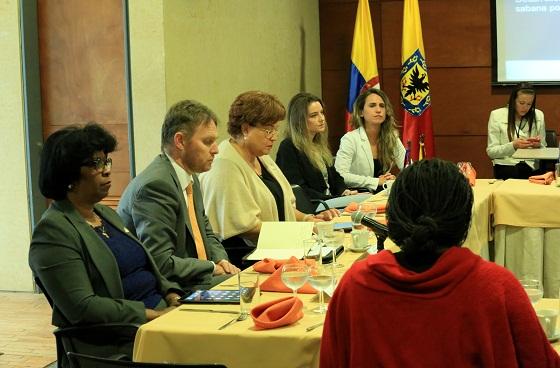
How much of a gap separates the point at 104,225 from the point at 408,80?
233 inches

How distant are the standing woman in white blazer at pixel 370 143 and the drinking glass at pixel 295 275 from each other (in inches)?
149

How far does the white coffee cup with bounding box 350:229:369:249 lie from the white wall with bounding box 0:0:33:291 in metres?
2.97

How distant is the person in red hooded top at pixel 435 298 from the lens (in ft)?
5.45

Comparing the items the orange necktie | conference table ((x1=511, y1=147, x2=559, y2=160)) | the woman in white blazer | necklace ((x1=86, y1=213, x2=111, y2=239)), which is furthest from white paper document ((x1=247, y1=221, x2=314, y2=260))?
the woman in white blazer

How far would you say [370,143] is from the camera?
650 cm

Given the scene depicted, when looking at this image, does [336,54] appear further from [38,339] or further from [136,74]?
[38,339]

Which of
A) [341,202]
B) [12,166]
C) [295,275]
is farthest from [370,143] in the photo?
[295,275]

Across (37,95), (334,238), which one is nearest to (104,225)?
(334,238)

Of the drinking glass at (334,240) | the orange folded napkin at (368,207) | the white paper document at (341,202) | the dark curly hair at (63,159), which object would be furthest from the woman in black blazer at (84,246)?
the white paper document at (341,202)

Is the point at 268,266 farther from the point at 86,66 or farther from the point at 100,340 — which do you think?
the point at 86,66

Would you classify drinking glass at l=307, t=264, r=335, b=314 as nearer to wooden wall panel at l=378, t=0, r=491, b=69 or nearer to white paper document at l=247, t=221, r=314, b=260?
white paper document at l=247, t=221, r=314, b=260

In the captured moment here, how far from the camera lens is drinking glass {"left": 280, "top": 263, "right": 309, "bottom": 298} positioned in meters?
2.49

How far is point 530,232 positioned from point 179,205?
2170 mm

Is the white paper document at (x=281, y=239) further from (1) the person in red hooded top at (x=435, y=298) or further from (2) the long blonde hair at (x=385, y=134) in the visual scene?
(2) the long blonde hair at (x=385, y=134)
